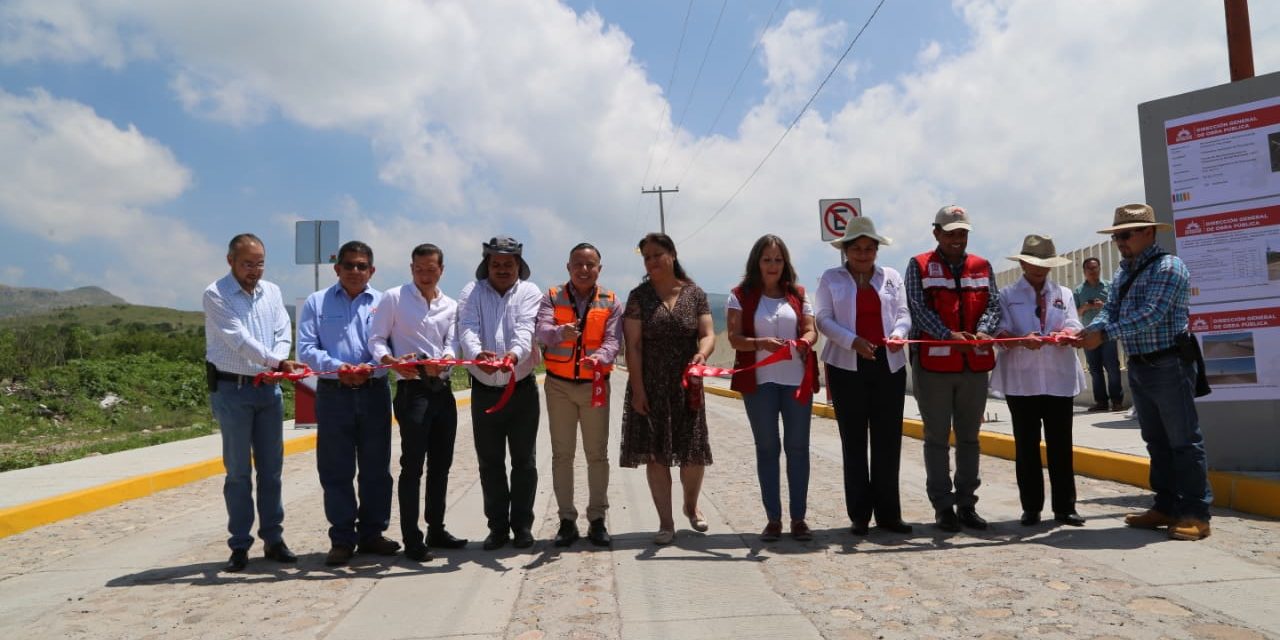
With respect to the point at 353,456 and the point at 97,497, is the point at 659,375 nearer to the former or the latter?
the point at 353,456

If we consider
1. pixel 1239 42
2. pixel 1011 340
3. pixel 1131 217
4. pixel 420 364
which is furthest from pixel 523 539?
pixel 1239 42

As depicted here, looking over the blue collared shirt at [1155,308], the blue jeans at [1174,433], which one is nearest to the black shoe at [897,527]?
the blue jeans at [1174,433]

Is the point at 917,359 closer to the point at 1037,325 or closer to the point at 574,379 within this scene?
the point at 1037,325

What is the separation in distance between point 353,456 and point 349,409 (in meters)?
0.31

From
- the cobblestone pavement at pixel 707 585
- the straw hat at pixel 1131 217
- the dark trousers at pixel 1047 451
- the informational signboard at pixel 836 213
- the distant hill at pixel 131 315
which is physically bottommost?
the cobblestone pavement at pixel 707 585

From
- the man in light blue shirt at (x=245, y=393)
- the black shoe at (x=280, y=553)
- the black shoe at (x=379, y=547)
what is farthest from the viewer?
the black shoe at (x=379, y=547)

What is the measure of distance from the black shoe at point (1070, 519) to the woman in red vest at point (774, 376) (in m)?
1.69

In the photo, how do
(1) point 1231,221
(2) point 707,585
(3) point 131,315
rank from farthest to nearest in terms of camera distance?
(3) point 131,315 < (1) point 1231,221 < (2) point 707,585

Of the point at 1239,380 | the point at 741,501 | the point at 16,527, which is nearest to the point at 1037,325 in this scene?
the point at 1239,380

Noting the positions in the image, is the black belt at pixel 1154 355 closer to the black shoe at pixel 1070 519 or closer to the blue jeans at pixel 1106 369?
the black shoe at pixel 1070 519

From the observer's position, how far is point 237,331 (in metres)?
4.93

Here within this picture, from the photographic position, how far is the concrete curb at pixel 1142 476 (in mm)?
5453

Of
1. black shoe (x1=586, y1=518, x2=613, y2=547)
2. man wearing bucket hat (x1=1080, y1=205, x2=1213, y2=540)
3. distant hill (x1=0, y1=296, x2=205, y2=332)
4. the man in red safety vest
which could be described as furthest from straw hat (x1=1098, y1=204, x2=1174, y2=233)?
distant hill (x1=0, y1=296, x2=205, y2=332)

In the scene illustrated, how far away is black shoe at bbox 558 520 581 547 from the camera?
17.1ft
